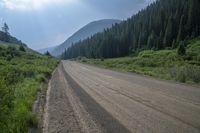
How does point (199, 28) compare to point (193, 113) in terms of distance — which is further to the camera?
point (199, 28)

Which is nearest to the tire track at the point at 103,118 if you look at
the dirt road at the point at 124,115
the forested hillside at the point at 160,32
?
the dirt road at the point at 124,115

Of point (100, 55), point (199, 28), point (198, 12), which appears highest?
point (198, 12)

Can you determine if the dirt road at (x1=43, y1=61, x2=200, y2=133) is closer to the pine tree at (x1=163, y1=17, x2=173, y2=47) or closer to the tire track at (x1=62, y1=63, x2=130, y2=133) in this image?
the tire track at (x1=62, y1=63, x2=130, y2=133)

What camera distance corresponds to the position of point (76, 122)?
27.5 ft

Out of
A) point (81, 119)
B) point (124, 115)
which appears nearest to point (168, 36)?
point (124, 115)

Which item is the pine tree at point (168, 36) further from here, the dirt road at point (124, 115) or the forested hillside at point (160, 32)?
the dirt road at point (124, 115)

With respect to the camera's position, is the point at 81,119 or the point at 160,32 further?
the point at 160,32

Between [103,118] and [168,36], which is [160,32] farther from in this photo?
[103,118]

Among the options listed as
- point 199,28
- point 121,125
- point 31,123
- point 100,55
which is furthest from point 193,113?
point 100,55

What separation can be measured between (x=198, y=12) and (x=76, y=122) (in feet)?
322

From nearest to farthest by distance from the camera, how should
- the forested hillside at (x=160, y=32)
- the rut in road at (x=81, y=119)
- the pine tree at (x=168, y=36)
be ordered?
the rut in road at (x=81, y=119) < the forested hillside at (x=160, y=32) < the pine tree at (x=168, y=36)

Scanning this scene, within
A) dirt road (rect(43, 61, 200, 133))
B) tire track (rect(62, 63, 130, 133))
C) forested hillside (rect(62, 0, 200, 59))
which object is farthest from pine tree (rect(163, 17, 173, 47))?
tire track (rect(62, 63, 130, 133))

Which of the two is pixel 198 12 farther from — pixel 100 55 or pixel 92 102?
pixel 92 102

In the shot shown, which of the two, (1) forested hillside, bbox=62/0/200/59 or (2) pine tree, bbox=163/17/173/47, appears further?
(2) pine tree, bbox=163/17/173/47
